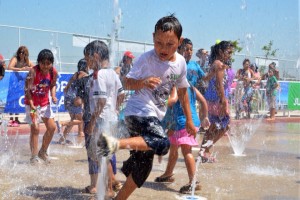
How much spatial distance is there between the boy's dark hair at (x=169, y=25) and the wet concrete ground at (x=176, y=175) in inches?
59.4

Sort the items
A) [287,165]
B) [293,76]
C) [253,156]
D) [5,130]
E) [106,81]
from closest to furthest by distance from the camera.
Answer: [106,81], [287,165], [253,156], [5,130], [293,76]

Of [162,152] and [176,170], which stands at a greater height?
[162,152]

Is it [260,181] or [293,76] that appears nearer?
[260,181]

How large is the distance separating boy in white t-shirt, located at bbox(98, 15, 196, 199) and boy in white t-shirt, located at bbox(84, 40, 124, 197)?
527 mm

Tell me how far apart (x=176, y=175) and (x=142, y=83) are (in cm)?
213

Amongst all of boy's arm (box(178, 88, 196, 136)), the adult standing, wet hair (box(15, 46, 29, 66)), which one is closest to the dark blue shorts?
boy's arm (box(178, 88, 196, 136))

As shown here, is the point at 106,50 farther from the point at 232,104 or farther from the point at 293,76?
the point at 293,76

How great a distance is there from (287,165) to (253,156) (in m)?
0.82

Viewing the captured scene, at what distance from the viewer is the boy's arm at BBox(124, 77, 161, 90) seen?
3.04 meters

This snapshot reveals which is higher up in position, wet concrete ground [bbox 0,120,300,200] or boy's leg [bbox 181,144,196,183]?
boy's leg [bbox 181,144,196,183]

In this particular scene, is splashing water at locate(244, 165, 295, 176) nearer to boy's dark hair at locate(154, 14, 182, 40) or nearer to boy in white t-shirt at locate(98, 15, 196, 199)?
boy in white t-shirt at locate(98, 15, 196, 199)

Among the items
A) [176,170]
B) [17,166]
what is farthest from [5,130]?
[176,170]

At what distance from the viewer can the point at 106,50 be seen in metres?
3.99

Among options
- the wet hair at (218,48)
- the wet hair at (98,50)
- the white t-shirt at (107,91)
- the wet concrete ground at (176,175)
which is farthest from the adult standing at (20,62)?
the white t-shirt at (107,91)
